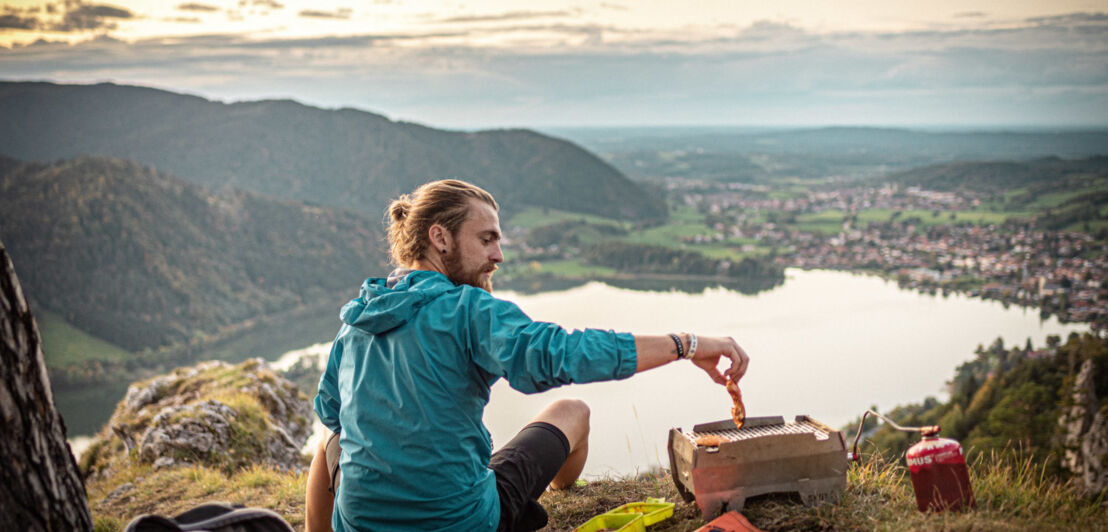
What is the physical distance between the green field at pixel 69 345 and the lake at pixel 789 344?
22203mm

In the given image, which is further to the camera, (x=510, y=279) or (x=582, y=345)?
(x=510, y=279)

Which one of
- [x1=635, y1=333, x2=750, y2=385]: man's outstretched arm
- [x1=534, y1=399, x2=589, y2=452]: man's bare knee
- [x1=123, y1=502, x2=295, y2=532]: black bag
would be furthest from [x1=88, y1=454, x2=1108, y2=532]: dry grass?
[x1=123, y1=502, x2=295, y2=532]: black bag

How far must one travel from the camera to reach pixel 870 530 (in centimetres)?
273

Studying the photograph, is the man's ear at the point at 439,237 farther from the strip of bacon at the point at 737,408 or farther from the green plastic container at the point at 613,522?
the green plastic container at the point at 613,522

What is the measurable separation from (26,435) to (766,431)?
2.72m

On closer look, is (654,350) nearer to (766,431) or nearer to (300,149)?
(766,431)

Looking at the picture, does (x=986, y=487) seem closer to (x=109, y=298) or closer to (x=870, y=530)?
(x=870, y=530)

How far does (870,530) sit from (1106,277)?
90.4 meters

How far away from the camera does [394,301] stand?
225 cm

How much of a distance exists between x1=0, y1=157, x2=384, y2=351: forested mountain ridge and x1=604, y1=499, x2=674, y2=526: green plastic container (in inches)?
3140

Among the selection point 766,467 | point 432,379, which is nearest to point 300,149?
point 766,467

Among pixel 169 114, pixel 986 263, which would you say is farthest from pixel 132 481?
pixel 169 114

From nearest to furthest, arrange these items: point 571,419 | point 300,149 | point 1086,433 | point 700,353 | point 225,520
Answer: point 225,520
point 700,353
point 571,419
point 1086,433
point 300,149

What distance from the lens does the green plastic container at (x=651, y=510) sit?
3109mm
